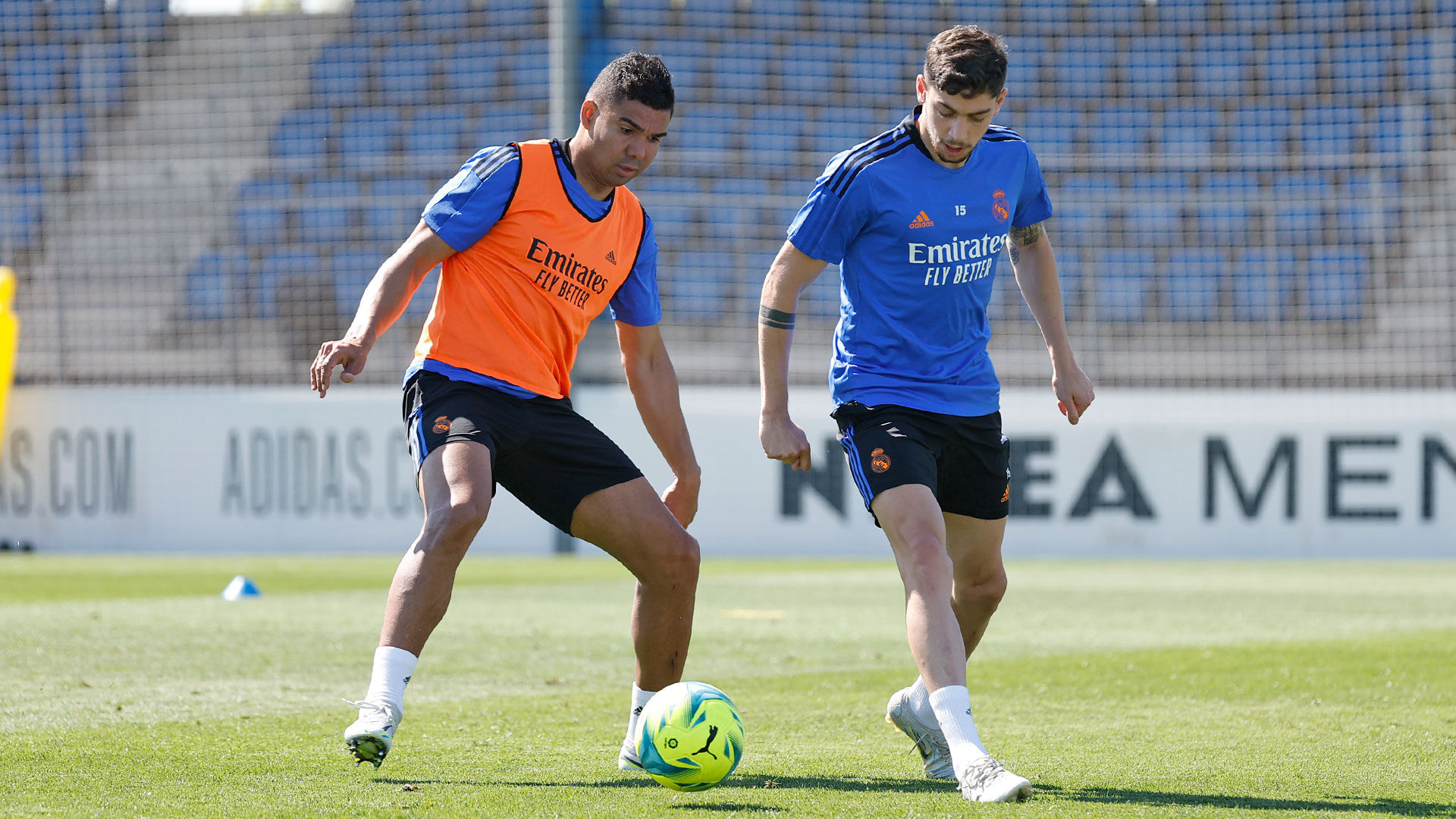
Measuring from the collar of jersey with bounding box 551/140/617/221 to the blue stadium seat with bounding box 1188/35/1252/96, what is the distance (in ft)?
60.0

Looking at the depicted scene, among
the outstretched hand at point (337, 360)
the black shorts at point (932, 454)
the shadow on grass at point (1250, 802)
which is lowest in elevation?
the shadow on grass at point (1250, 802)

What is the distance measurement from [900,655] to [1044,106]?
15677 mm

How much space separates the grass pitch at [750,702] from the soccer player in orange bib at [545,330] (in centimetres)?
58

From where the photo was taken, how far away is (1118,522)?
14.5 metres

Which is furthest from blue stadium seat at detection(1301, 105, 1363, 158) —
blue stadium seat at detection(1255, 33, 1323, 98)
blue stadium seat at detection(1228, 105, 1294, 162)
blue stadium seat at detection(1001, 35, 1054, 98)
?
blue stadium seat at detection(1001, 35, 1054, 98)

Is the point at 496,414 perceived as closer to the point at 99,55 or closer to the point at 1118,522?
the point at 1118,522

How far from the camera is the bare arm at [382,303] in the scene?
3863mm

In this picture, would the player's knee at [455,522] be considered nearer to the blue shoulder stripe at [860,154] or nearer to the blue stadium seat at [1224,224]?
the blue shoulder stripe at [860,154]

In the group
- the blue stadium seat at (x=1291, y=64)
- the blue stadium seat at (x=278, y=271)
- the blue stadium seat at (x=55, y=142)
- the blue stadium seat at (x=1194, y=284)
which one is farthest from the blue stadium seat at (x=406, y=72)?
the blue stadium seat at (x=1291, y=64)

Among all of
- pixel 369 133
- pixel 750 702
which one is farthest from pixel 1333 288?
pixel 750 702

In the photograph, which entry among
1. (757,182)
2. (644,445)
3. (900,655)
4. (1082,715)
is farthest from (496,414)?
(757,182)

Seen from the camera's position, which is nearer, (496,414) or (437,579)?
(437,579)

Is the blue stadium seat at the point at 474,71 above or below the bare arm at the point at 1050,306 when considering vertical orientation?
above

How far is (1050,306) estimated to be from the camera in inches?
183
